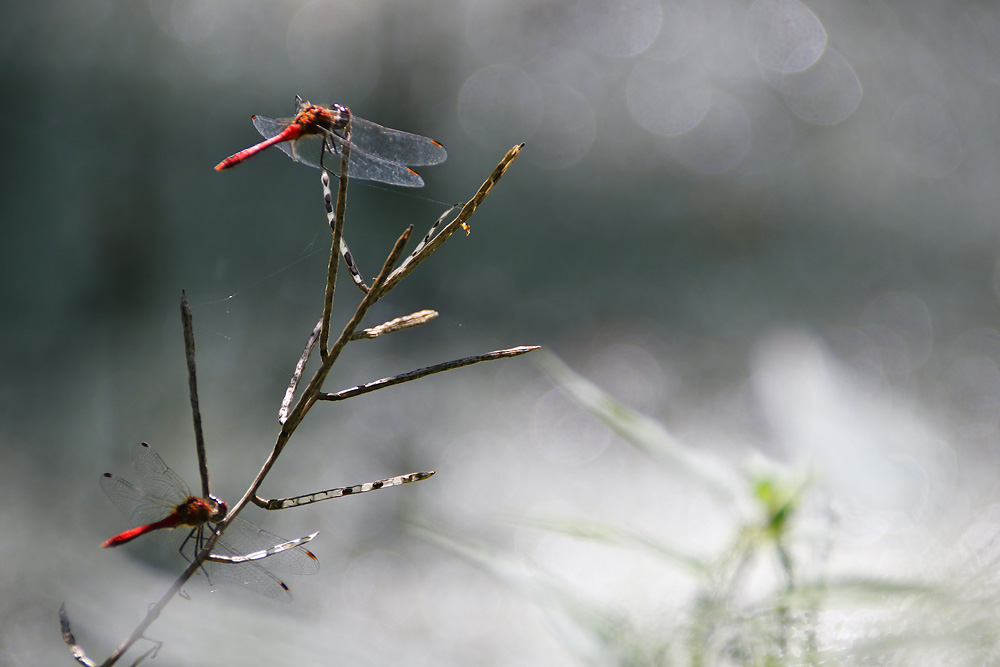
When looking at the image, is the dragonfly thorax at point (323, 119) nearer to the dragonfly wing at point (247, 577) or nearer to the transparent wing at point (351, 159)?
the transparent wing at point (351, 159)

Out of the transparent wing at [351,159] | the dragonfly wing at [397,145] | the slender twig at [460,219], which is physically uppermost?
the dragonfly wing at [397,145]

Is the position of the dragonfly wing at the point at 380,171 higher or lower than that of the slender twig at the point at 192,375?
higher

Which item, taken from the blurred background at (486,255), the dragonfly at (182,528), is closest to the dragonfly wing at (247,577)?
the dragonfly at (182,528)

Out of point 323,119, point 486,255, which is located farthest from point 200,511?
point 486,255

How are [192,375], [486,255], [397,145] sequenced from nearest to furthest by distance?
1. [192,375]
2. [397,145]
3. [486,255]

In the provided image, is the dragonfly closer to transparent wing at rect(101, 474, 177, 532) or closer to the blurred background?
transparent wing at rect(101, 474, 177, 532)

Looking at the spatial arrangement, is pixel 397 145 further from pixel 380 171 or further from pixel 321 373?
pixel 321 373

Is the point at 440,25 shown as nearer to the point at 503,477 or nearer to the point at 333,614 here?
the point at 503,477
